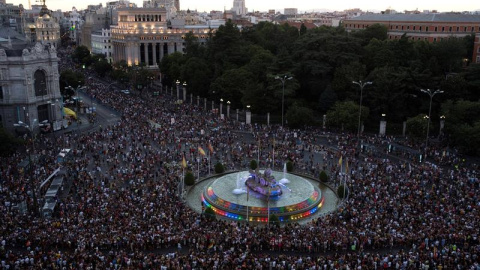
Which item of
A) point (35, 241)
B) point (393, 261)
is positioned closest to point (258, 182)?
point (393, 261)

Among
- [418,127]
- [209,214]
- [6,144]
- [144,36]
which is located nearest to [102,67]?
[144,36]

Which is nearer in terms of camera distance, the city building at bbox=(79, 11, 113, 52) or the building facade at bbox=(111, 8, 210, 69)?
the building facade at bbox=(111, 8, 210, 69)

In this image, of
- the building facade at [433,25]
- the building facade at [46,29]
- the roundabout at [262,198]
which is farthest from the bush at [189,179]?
the building facade at [46,29]

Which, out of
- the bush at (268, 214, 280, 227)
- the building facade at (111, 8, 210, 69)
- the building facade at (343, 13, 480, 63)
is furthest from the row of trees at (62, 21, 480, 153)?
the building facade at (111, 8, 210, 69)

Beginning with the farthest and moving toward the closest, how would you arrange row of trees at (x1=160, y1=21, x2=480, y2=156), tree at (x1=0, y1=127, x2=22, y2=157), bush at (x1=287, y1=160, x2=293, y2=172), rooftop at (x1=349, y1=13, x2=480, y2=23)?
rooftop at (x1=349, y1=13, x2=480, y2=23), row of trees at (x1=160, y1=21, x2=480, y2=156), bush at (x1=287, y1=160, x2=293, y2=172), tree at (x1=0, y1=127, x2=22, y2=157)

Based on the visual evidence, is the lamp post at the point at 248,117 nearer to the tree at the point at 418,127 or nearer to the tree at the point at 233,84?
the tree at the point at 233,84

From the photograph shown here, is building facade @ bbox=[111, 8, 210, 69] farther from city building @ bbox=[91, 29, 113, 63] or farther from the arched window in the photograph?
the arched window
